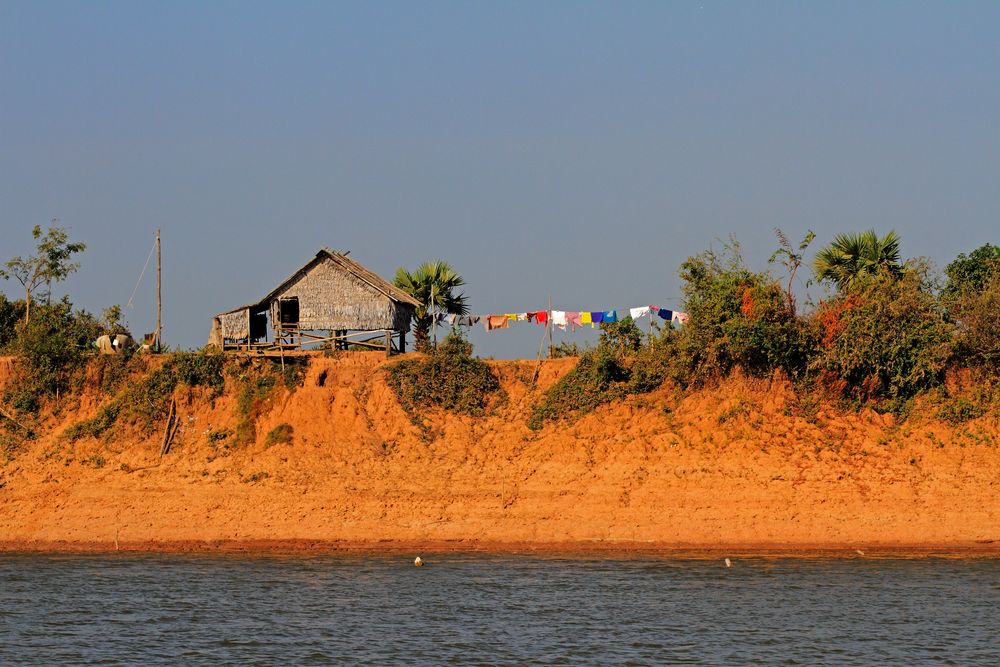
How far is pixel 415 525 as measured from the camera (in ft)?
101

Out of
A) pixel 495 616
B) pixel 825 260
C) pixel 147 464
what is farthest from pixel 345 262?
pixel 495 616

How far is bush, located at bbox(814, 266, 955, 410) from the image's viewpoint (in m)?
33.6

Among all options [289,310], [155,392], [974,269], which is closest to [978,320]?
[974,269]

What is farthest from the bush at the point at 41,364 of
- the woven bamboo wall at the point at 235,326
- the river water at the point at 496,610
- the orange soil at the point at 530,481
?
the river water at the point at 496,610

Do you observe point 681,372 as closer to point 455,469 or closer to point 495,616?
point 455,469

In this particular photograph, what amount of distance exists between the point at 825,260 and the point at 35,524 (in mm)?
25428

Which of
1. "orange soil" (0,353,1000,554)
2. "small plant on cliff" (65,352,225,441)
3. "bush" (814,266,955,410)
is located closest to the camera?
"orange soil" (0,353,1000,554)

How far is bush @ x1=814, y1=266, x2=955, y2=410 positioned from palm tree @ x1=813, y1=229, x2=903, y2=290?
507 centimetres

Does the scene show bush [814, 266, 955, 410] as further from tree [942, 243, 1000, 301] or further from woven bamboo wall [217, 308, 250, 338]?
woven bamboo wall [217, 308, 250, 338]

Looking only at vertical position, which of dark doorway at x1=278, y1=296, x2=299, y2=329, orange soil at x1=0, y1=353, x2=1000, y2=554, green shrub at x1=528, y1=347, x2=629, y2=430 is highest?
dark doorway at x1=278, y1=296, x2=299, y2=329

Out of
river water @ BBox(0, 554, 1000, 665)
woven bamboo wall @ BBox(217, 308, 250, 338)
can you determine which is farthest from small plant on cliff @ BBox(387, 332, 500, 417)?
river water @ BBox(0, 554, 1000, 665)

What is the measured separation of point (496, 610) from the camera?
23844mm

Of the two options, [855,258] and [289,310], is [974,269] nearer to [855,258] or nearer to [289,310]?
[855,258]

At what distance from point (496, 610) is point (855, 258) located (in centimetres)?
2166
